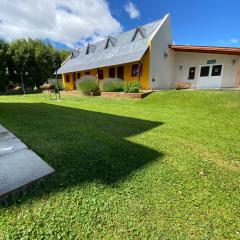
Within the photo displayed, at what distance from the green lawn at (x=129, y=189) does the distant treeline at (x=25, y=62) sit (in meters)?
27.9

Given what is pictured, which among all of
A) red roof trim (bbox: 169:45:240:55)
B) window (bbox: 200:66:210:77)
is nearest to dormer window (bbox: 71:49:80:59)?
red roof trim (bbox: 169:45:240:55)

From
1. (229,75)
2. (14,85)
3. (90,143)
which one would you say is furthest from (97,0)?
(14,85)

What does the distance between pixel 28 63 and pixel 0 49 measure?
13.9 ft

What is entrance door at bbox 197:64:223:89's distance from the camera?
1506 centimetres

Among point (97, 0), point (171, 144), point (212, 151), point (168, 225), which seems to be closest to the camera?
point (168, 225)

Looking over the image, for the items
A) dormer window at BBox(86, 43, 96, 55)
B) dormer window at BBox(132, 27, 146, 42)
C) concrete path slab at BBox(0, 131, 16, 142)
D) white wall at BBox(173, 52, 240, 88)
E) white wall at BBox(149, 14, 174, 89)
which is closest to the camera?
concrete path slab at BBox(0, 131, 16, 142)

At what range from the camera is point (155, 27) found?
1702cm

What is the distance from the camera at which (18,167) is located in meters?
2.42

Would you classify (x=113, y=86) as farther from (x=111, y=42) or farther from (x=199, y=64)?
(x=111, y=42)

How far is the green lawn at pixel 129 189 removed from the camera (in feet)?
5.66

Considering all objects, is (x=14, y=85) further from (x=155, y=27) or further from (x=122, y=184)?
(x=122, y=184)

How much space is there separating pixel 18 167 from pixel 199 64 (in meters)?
17.2

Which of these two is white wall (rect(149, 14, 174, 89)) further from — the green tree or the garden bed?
the green tree

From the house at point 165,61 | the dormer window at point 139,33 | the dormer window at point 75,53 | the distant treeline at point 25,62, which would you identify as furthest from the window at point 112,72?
the distant treeline at point 25,62
